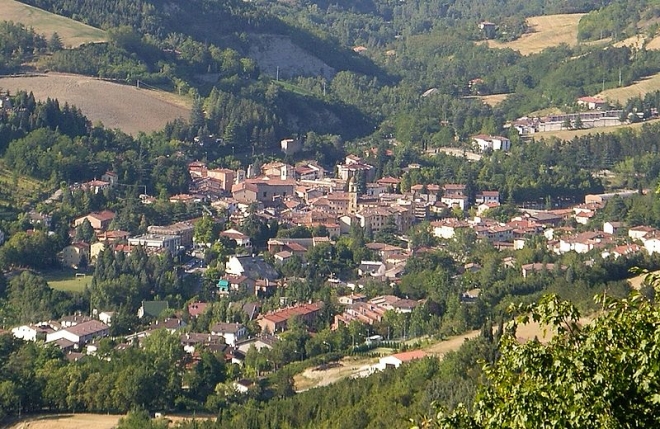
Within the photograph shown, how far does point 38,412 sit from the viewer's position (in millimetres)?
27141

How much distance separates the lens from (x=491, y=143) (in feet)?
187

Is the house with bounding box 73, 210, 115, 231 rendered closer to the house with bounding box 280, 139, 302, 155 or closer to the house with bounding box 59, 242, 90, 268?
the house with bounding box 59, 242, 90, 268

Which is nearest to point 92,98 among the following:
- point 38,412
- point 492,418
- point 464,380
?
point 38,412

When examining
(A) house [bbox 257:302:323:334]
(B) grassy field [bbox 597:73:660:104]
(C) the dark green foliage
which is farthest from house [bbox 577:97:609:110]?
(A) house [bbox 257:302:323:334]

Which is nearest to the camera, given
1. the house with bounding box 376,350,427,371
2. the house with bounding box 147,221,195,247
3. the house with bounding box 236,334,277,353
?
the house with bounding box 376,350,427,371

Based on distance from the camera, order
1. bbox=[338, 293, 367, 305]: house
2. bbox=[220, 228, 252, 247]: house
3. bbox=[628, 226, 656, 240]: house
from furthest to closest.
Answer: bbox=[220, 228, 252, 247]: house
bbox=[628, 226, 656, 240]: house
bbox=[338, 293, 367, 305]: house

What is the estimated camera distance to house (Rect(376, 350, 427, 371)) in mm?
27859

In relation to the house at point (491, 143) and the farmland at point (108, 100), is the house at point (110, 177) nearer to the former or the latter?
the farmland at point (108, 100)

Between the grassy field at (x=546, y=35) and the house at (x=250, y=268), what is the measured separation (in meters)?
43.5

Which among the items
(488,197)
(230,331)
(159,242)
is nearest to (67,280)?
(159,242)

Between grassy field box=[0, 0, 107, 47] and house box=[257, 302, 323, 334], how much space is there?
3094 centimetres

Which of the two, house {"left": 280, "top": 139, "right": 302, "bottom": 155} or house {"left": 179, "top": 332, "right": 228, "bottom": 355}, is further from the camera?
house {"left": 280, "top": 139, "right": 302, "bottom": 155}

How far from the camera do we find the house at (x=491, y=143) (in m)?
56.5

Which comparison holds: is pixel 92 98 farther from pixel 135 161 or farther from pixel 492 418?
pixel 492 418
